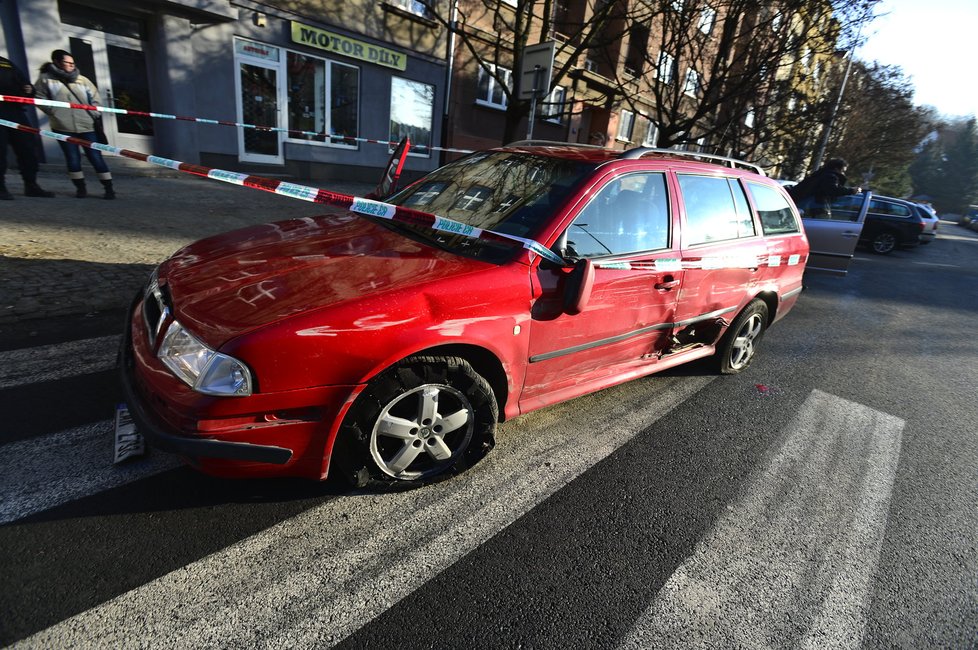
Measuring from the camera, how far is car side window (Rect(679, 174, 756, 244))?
371 centimetres

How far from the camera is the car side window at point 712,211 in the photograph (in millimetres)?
3713

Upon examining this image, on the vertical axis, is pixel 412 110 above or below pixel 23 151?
above

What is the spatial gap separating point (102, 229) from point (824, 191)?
10.9m

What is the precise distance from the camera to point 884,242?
16.4 metres

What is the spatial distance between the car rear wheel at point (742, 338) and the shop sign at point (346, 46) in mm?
11902

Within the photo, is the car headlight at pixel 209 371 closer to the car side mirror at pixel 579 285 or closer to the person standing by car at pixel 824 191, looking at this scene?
the car side mirror at pixel 579 285

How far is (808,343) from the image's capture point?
5840 millimetres

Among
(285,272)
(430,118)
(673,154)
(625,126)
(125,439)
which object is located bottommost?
(125,439)

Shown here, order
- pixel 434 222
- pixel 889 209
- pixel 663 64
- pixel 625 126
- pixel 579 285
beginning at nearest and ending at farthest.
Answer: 1. pixel 579 285
2. pixel 434 222
3. pixel 663 64
4. pixel 889 209
5. pixel 625 126

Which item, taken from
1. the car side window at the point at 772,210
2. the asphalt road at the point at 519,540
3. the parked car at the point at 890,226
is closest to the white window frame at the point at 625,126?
the parked car at the point at 890,226

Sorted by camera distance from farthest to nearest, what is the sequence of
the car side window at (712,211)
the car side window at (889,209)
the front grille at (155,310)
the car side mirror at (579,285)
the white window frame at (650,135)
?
the white window frame at (650,135)
the car side window at (889,209)
the car side window at (712,211)
the car side mirror at (579,285)
the front grille at (155,310)

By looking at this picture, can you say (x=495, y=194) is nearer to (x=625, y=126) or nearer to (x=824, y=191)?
(x=824, y=191)

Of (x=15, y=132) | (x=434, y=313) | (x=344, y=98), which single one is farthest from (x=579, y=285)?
(x=344, y=98)

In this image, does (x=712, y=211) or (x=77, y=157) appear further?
(x=77, y=157)
